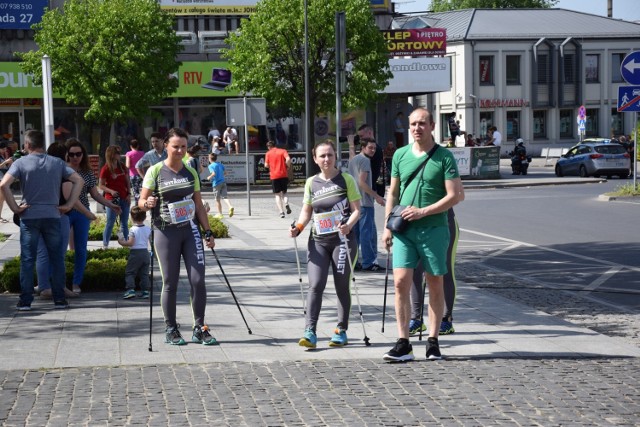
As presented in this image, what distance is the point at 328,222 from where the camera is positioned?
9328 mm

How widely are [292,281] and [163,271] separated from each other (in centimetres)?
454

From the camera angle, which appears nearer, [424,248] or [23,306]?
[424,248]

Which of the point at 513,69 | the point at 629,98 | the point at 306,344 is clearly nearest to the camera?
the point at 306,344

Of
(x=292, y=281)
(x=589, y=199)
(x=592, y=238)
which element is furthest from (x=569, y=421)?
(x=589, y=199)

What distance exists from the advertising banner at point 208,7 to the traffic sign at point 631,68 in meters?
24.4

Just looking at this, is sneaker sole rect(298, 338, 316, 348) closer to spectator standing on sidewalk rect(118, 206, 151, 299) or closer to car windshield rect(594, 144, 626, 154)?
spectator standing on sidewalk rect(118, 206, 151, 299)

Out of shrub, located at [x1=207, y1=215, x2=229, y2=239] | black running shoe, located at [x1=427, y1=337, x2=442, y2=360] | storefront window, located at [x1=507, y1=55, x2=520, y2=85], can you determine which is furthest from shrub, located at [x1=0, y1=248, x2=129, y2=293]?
storefront window, located at [x1=507, y1=55, x2=520, y2=85]

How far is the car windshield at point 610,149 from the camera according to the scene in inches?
1670

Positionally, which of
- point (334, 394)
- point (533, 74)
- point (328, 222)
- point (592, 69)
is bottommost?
point (334, 394)

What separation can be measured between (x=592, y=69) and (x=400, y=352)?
70.4m

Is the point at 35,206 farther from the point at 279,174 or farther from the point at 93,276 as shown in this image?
the point at 279,174

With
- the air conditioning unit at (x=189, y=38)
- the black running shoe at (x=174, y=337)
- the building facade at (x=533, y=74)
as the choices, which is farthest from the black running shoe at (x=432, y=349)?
the building facade at (x=533, y=74)

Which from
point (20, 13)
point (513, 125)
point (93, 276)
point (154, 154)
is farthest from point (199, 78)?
point (513, 125)

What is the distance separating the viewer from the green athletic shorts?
845 cm
